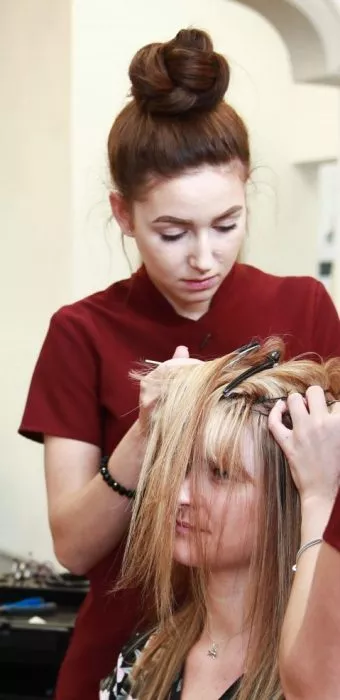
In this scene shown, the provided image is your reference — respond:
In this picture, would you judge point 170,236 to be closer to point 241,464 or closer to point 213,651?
point 241,464

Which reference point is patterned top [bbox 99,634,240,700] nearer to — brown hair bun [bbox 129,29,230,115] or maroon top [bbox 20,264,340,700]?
maroon top [bbox 20,264,340,700]

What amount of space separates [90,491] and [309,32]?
0.99 m

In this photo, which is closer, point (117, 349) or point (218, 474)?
point (218, 474)

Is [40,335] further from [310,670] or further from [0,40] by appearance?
[310,670]

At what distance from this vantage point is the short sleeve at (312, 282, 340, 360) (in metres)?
1.26

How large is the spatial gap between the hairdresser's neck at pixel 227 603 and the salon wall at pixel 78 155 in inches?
42.0

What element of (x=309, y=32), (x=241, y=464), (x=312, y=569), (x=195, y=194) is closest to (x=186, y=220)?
(x=195, y=194)

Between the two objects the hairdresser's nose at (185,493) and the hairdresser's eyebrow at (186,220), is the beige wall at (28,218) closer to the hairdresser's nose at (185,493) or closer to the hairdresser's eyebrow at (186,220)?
the hairdresser's eyebrow at (186,220)

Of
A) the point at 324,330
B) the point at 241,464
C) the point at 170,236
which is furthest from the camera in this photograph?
the point at 324,330

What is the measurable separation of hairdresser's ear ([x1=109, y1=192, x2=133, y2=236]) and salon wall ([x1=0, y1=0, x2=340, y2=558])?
0.85 meters

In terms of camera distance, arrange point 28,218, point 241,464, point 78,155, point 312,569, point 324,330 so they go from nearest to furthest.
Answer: point 312,569
point 241,464
point 324,330
point 78,155
point 28,218

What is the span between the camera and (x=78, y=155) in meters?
2.28

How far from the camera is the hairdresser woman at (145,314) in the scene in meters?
1.15

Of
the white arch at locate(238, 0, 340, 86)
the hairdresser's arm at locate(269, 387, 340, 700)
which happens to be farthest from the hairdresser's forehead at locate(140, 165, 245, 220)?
the white arch at locate(238, 0, 340, 86)
